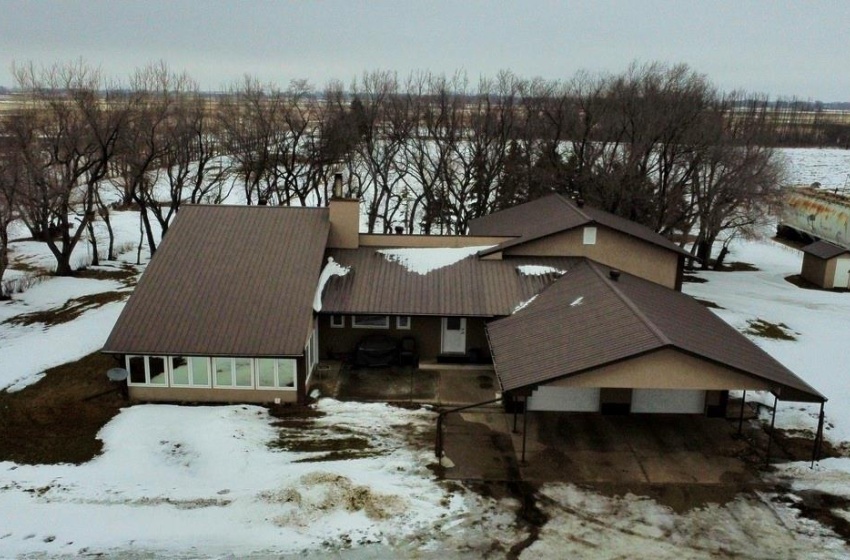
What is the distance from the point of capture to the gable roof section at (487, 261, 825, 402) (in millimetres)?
15875

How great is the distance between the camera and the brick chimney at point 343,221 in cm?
2411

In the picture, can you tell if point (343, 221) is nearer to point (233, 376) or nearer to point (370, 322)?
point (370, 322)

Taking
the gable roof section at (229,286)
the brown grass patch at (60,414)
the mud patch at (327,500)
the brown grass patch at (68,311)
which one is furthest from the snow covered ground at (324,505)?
the brown grass patch at (68,311)

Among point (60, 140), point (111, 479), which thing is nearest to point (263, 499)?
point (111, 479)

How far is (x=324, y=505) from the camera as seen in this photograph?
47.3ft

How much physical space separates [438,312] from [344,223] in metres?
5.39

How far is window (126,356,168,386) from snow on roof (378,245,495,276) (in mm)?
8508

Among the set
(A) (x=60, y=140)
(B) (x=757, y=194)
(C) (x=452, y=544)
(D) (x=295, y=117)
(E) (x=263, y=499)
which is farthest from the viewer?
(D) (x=295, y=117)

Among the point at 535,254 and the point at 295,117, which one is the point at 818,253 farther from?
the point at 295,117

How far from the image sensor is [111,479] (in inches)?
609

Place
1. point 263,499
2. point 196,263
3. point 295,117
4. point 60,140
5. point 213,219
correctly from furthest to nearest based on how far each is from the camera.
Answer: point 295,117, point 60,140, point 213,219, point 196,263, point 263,499

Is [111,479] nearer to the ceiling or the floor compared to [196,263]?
nearer to the floor

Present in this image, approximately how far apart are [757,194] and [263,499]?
34412mm

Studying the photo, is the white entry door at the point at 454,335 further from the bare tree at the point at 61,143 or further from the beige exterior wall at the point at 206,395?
the bare tree at the point at 61,143
